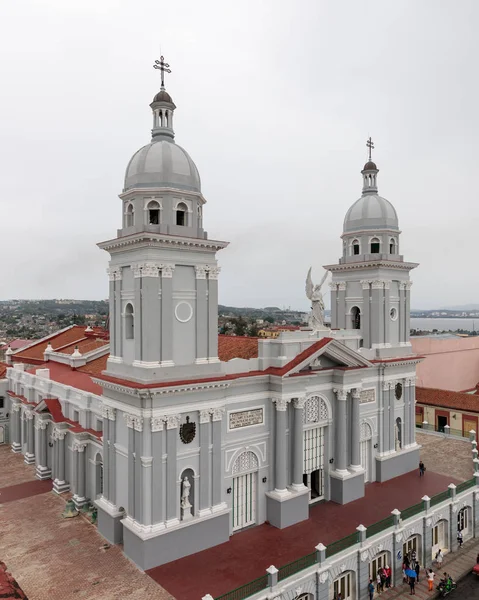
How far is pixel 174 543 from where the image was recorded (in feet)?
62.5

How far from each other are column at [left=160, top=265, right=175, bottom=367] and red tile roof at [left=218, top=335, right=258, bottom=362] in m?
5.42

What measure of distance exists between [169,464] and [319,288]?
43.1 ft

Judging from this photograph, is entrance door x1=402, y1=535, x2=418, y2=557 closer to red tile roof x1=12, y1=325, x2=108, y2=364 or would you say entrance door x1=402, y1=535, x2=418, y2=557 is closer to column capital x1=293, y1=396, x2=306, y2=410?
column capital x1=293, y1=396, x2=306, y2=410

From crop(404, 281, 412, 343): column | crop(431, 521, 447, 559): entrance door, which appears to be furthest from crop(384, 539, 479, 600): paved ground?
crop(404, 281, 412, 343): column

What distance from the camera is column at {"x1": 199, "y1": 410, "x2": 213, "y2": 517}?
20.2 metres

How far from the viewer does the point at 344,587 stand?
20.0 m

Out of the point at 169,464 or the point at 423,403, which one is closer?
the point at 169,464

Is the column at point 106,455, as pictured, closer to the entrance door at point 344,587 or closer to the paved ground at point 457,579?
the entrance door at point 344,587

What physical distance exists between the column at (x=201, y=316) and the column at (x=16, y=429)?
72.4ft

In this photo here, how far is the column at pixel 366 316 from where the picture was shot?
2898 centimetres

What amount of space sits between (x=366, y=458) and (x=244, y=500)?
9.56m

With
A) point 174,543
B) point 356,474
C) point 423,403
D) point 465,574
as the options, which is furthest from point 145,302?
point 423,403

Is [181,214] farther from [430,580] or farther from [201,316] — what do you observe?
[430,580]

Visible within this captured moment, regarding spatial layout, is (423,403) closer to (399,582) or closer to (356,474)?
(356,474)
